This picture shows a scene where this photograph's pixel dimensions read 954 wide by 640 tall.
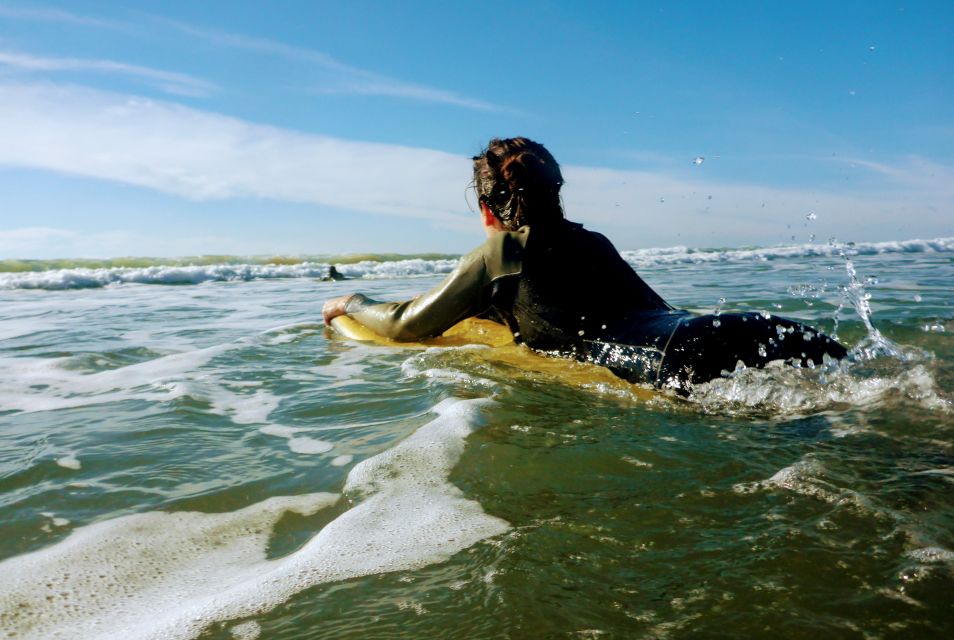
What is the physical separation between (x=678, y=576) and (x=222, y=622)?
1.02 m

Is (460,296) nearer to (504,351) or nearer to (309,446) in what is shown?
(504,351)

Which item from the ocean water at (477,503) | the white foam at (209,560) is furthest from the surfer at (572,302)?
the white foam at (209,560)

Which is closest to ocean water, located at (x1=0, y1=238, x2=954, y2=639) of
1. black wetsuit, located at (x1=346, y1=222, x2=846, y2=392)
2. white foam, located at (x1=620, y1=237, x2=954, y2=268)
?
black wetsuit, located at (x1=346, y1=222, x2=846, y2=392)

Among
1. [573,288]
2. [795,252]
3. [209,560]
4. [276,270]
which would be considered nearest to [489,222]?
[573,288]

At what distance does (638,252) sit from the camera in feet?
84.4

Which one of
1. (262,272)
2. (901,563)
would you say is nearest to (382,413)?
(901,563)

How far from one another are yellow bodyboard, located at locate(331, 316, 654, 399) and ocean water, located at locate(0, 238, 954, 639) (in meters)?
0.05

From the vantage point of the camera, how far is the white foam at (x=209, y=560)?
1562 millimetres

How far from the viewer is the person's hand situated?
18.0 feet

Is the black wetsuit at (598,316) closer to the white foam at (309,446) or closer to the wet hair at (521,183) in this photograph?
the wet hair at (521,183)

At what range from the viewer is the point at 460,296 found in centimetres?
379

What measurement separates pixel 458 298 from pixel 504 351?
0.63m

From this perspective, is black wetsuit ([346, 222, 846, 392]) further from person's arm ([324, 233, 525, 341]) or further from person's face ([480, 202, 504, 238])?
person's face ([480, 202, 504, 238])

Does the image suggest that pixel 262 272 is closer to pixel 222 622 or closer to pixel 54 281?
pixel 54 281
